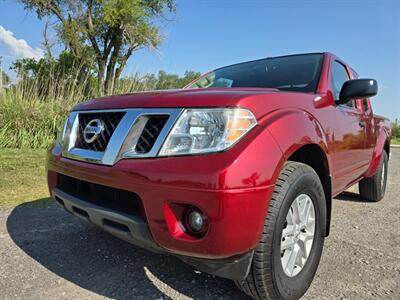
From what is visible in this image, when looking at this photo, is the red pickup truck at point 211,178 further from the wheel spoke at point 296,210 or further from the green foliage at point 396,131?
the green foliage at point 396,131

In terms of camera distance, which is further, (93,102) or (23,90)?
(23,90)

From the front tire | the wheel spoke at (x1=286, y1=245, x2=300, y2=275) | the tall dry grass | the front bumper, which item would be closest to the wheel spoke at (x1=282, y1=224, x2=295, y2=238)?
the front tire

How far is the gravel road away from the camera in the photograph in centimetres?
220

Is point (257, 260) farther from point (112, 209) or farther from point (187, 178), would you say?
point (112, 209)

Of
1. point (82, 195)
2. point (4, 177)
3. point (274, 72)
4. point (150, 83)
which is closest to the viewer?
point (82, 195)

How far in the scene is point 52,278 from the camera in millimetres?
2334

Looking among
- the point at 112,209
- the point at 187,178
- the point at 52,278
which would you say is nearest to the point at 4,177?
the point at 52,278

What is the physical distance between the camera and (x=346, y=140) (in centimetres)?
294

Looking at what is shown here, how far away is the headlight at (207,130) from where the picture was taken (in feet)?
5.65

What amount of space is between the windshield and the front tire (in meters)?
0.97

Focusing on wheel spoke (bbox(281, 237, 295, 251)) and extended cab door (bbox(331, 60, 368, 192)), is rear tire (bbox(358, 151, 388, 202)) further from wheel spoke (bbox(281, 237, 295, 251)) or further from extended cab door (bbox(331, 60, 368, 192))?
wheel spoke (bbox(281, 237, 295, 251))

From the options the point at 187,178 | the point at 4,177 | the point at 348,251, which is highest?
the point at 187,178

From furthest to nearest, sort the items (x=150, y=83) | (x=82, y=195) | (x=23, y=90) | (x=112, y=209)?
(x=150, y=83), (x=23, y=90), (x=82, y=195), (x=112, y=209)

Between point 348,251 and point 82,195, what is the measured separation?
2139 mm
